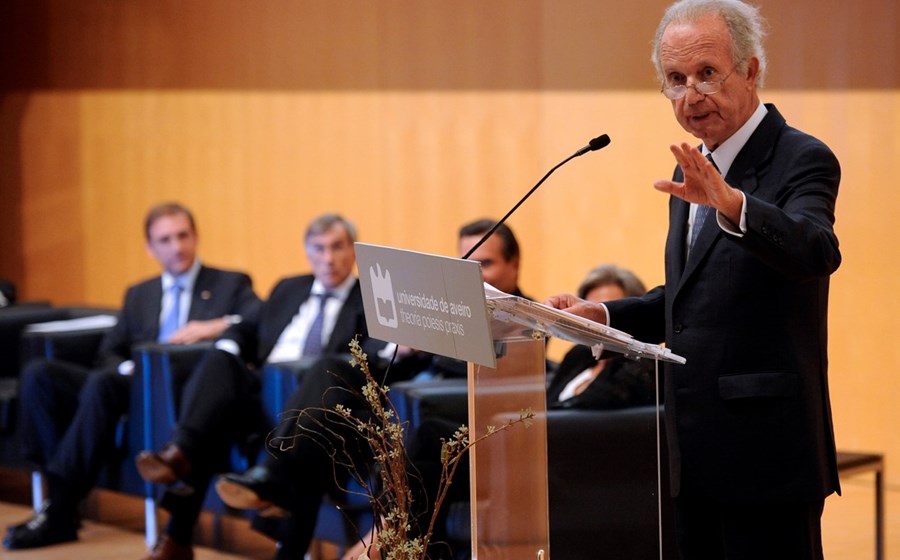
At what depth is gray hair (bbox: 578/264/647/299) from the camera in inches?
159

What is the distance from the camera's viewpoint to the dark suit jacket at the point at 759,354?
2119 millimetres

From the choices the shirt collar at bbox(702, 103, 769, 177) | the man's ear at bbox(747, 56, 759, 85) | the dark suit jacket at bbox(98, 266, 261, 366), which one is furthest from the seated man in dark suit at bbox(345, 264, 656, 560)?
the dark suit jacket at bbox(98, 266, 261, 366)

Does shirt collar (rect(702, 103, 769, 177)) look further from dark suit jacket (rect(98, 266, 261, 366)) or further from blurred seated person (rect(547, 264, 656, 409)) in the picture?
dark suit jacket (rect(98, 266, 261, 366))

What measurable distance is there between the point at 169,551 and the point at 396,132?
3116 mm

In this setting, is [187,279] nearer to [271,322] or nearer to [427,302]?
[271,322]

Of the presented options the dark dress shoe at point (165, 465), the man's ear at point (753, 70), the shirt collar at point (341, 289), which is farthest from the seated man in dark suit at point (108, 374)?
the man's ear at point (753, 70)

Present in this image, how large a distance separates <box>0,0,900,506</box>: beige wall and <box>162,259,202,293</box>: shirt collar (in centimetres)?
168

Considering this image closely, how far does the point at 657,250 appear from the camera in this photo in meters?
6.07

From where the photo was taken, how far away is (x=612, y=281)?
4039mm

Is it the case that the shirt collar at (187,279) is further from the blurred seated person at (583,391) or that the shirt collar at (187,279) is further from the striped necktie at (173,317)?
the blurred seated person at (583,391)

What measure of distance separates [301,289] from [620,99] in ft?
6.16

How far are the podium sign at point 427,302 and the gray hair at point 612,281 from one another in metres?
1.81

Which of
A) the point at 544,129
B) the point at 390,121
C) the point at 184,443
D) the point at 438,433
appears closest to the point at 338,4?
the point at 390,121

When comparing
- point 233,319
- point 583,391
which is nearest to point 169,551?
point 233,319
